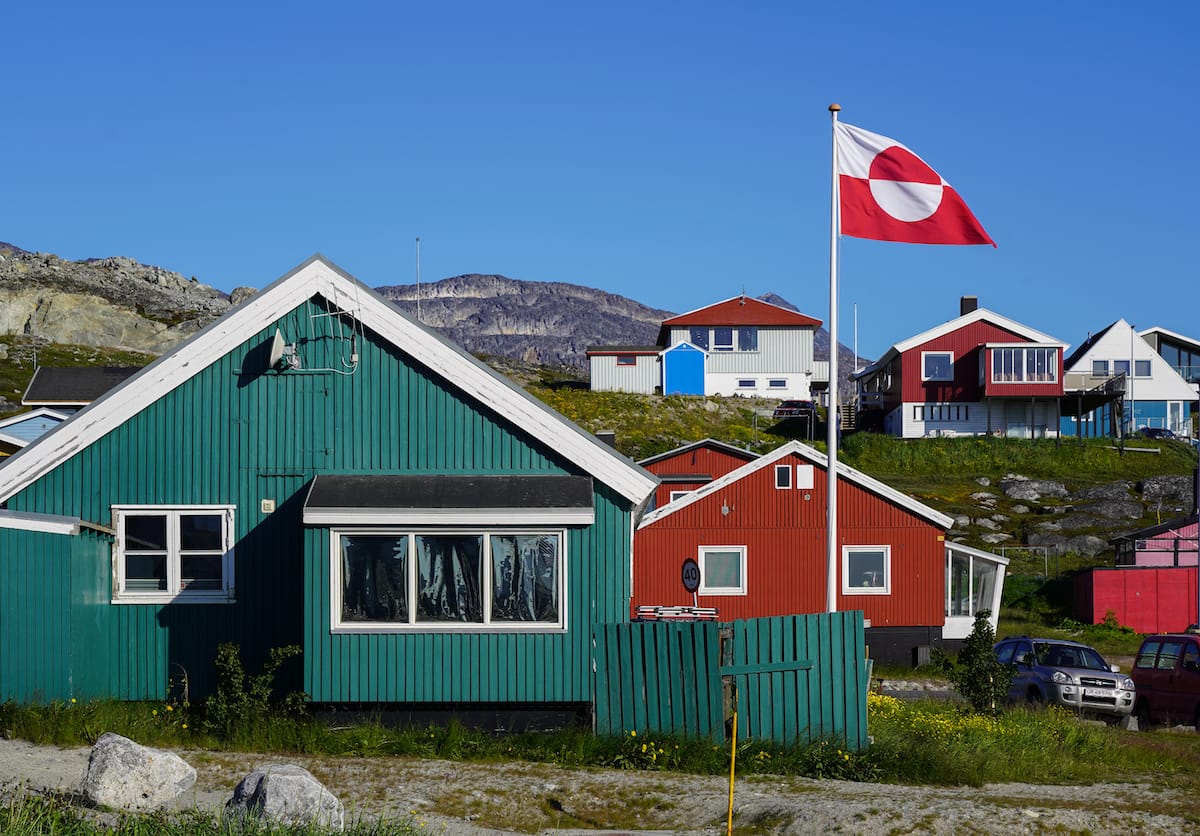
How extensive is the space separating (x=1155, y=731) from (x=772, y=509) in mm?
12235

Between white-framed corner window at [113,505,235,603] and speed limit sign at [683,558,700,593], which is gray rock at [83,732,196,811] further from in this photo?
speed limit sign at [683,558,700,593]

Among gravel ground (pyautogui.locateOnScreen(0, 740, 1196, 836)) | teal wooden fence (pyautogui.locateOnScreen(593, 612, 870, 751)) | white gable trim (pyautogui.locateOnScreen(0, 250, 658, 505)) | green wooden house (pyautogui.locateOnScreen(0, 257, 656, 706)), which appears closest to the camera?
gravel ground (pyautogui.locateOnScreen(0, 740, 1196, 836))

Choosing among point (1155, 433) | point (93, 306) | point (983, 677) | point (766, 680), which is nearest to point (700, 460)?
point (983, 677)

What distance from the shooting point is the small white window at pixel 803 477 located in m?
33.6

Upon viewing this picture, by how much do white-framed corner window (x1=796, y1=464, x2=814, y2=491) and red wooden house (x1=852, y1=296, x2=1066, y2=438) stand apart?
41140mm

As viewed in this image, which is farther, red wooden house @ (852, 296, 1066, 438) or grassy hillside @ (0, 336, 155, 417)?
grassy hillside @ (0, 336, 155, 417)

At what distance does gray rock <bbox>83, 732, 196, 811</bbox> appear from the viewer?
40.6ft

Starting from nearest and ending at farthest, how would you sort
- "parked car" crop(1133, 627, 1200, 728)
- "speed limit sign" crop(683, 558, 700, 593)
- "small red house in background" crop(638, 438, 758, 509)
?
"parked car" crop(1133, 627, 1200, 728), "speed limit sign" crop(683, 558, 700, 593), "small red house in background" crop(638, 438, 758, 509)

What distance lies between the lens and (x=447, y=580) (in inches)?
653

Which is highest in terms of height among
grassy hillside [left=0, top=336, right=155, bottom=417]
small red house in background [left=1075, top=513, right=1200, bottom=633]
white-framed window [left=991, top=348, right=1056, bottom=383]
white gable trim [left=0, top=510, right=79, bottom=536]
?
grassy hillside [left=0, top=336, right=155, bottom=417]

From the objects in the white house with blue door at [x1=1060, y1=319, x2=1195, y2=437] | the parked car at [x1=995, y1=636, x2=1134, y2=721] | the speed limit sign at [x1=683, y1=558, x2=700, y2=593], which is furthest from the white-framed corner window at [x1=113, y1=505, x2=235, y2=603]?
the white house with blue door at [x1=1060, y1=319, x2=1195, y2=437]

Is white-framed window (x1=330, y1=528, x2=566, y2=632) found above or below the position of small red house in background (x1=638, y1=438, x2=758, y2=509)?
below

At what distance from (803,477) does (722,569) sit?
117 inches

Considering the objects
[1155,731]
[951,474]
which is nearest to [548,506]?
[1155,731]
